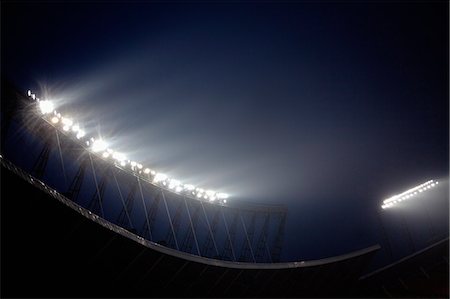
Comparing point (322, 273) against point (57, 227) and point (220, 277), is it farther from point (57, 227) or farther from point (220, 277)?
point (57, 227)

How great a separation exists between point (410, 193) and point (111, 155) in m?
38.1

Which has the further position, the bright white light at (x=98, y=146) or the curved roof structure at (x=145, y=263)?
the bright white light at (x=98, y=146)

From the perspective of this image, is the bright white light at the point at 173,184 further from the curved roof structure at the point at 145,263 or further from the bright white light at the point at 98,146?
the curved roof structure at the point at 145,263

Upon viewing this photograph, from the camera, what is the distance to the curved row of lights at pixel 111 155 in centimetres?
1680

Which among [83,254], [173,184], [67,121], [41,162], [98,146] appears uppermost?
[173,184]

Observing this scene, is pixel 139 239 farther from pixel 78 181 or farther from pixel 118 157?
pixel 118 157

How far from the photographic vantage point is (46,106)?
16.5 metres

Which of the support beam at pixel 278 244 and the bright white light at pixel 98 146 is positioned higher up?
the support beam at pixel 278 244

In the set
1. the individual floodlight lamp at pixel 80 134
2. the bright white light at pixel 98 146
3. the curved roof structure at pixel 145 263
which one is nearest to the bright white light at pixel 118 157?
the bright white light at pixel 98 146

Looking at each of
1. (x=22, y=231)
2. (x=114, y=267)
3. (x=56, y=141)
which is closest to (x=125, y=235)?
(x=114, y=267)

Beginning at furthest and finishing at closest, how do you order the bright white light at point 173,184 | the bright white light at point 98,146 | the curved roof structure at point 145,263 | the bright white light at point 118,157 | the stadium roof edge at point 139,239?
the bright white light at point 173,184, the bright white light at point 118,157, the bright white light at point 98,146, the curved roof structure at point 145,263, the stadium roof edge at point 139,239

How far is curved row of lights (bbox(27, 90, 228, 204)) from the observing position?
16.8m

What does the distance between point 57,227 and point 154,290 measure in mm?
9044

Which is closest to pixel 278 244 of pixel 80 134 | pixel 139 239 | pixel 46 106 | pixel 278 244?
pixel 278 244
